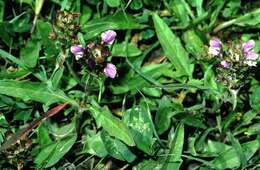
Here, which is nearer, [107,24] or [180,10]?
[107,24]

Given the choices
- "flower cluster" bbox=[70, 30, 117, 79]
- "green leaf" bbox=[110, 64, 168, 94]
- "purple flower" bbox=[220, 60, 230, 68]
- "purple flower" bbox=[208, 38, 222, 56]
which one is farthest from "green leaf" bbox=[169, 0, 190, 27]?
"flower cluster" bbox=[70, 30, 117, 79]

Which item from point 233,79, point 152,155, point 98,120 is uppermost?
point 233,79

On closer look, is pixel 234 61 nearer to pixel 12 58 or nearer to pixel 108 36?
pixel 108 36

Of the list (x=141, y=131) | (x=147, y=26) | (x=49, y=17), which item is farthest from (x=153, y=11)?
(x=141, y=131)

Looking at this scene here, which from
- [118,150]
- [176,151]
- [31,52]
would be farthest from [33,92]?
[176,151]

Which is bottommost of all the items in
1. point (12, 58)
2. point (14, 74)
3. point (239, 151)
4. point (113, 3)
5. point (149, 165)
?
point (149, 165)

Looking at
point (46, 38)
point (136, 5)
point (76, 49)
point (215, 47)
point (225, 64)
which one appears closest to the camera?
point (76, 49)

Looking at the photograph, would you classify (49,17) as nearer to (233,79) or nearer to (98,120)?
(98,120)
